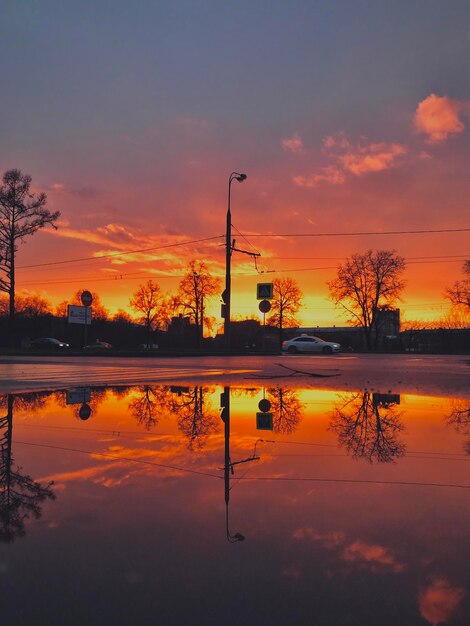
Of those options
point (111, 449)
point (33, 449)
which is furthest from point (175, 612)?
point (33, 449)

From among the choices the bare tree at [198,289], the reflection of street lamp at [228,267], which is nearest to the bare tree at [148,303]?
the bare tree at [198,289]

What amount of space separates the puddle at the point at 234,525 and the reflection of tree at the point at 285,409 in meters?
0.23

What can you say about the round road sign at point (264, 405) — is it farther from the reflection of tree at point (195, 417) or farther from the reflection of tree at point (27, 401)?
the reflection of tree at point (27, 401)

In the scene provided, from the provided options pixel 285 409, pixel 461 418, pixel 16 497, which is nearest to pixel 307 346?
pixel 285 409

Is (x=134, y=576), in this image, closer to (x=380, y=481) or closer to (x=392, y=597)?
(x=392, y=597)

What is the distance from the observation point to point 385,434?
18.1 ft

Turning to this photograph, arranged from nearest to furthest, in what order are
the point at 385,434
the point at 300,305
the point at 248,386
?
the point at 385,434
the point at 248,386
the point at 300,305

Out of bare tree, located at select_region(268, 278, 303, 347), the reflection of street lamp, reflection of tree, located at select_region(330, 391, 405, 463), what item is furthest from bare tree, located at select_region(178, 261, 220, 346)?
reflection of tree, located at select_region(330, 391, 405, 463)

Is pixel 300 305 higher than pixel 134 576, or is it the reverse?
pixel 300 305

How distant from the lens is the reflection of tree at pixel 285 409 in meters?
5.97

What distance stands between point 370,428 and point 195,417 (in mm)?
2326

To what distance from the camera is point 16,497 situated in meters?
3.26

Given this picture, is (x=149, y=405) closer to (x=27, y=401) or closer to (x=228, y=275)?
(x=27, y=401)

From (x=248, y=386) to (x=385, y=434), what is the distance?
579cm
